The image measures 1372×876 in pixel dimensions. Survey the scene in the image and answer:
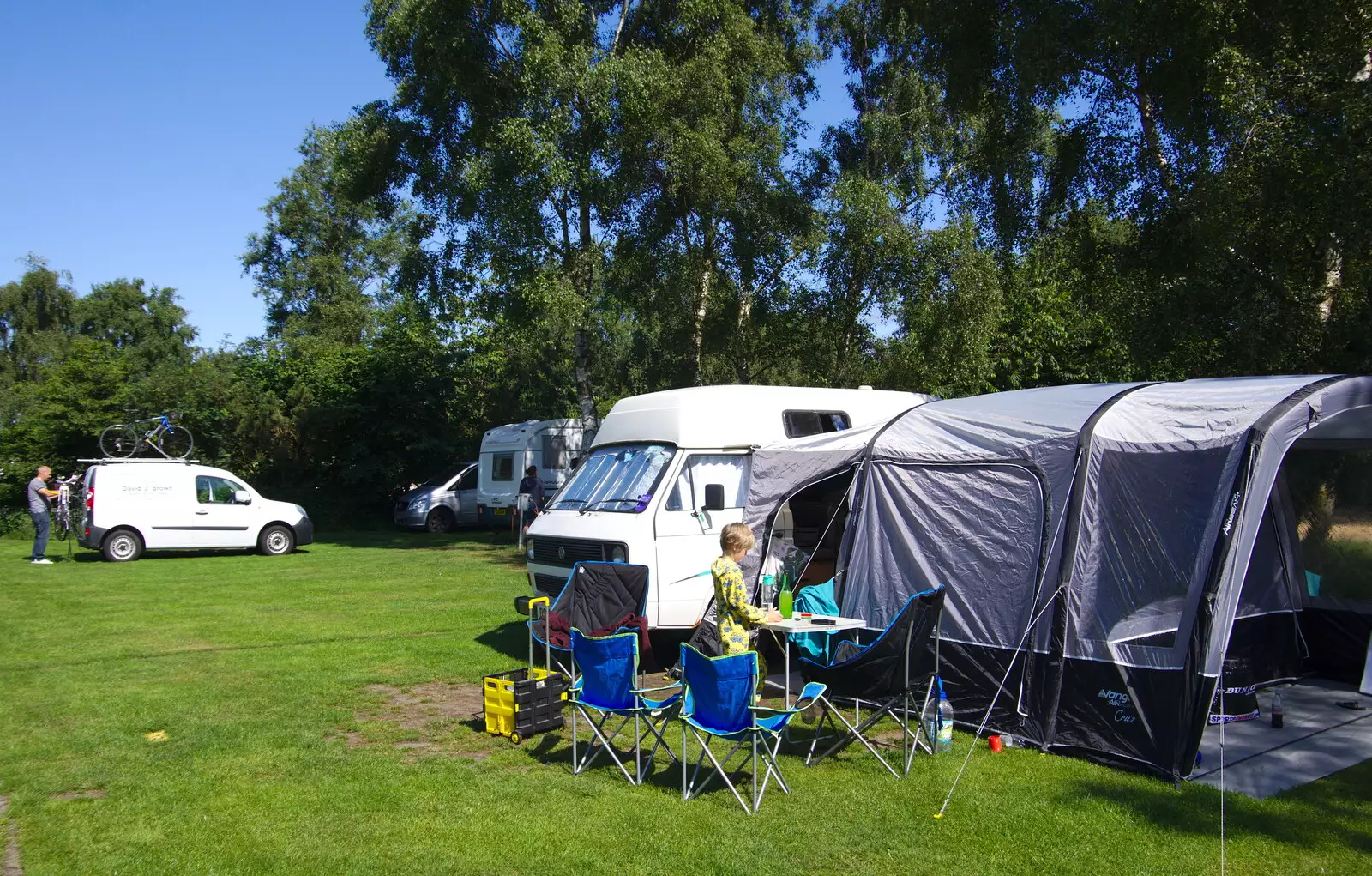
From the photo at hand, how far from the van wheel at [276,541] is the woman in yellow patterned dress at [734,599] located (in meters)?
15.0

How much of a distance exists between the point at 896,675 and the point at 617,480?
414 centimetres

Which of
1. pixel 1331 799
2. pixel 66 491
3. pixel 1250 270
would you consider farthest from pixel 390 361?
pixel 1331 799

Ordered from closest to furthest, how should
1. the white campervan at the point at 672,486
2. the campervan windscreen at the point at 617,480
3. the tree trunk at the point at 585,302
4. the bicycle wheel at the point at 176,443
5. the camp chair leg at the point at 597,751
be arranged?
1. the camp chair leg at the point at 597,751
2. the white campervan at the point at 672,486
3. the campervan windscreen at the point at 617,480
4. the tree trunk at the point at 585,302
5. the bicycle wheel at the point at 176,443

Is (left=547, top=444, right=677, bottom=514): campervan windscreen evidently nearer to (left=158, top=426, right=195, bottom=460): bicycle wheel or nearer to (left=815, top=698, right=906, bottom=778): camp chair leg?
(left=815, top=698, right=906, bottom=778): camp chair leg

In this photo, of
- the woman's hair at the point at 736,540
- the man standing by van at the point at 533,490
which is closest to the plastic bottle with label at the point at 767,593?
the woman's hair at the point at 736,540

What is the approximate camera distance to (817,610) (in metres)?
7.88

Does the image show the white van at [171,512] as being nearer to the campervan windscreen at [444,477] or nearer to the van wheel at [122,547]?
the van wheel at [122,547]

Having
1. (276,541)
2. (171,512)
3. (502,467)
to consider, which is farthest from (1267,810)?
(502,467)

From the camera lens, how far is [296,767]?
594cm

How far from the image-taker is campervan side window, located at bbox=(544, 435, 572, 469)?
2158 cm

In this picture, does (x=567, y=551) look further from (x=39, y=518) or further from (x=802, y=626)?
(x=39, y=518)

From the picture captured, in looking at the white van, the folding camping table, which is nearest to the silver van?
the white van

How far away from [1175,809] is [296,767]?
509 centimetres

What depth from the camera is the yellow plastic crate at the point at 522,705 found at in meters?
6.65
